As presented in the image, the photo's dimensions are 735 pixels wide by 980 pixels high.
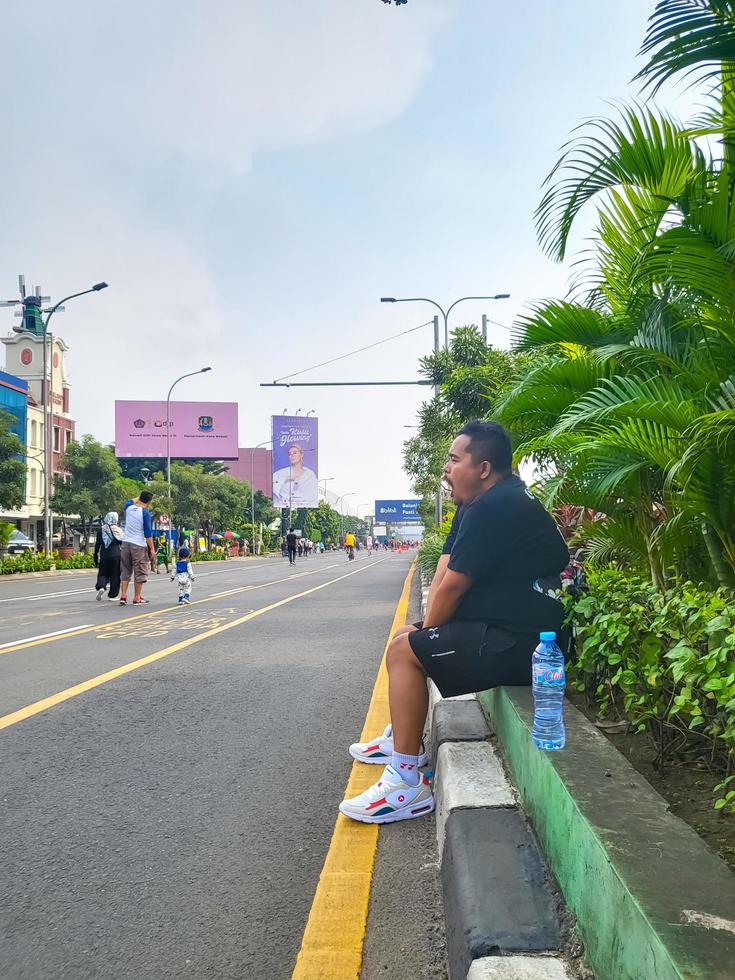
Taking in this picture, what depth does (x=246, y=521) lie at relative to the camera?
87.8m

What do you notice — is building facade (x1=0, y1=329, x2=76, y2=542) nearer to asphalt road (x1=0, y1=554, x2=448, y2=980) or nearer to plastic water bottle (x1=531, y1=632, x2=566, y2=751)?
asphalt road (x1=0, y1=554, x2=448, y2=980)

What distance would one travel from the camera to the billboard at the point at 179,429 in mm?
63500

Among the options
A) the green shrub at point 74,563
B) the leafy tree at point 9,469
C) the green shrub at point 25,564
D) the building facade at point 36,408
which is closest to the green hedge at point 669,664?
the green shrub at point 25,564

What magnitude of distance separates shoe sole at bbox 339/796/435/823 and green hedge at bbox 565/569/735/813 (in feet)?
2.48

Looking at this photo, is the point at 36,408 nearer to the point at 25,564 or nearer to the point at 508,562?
the point at 25,564

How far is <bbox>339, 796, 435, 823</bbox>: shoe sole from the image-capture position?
3217mm

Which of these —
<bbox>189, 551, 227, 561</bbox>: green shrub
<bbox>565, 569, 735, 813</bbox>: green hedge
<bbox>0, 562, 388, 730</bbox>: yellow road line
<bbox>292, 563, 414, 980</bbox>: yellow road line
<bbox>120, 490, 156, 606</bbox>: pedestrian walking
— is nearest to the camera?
<bbox>565, 569, 735, 813</bbox>: green hedge

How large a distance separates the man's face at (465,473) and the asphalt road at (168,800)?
1389 millimetres

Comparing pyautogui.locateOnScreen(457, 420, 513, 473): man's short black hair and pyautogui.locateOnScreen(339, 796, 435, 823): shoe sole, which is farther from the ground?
pyautogui.locateOnScreen(457, 420, 513, 473): man's short black hair

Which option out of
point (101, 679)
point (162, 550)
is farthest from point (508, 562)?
point (162, 550)

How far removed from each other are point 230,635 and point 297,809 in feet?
18.3

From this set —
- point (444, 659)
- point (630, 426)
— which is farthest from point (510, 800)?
point (630, 426)

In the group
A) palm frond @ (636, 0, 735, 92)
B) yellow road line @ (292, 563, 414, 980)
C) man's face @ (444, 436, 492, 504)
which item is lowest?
yellow road line @ (292, 563, 414, 980)

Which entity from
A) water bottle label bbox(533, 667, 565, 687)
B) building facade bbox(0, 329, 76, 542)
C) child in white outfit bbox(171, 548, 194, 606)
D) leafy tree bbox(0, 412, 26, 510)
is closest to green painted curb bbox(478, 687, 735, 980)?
water bottle label bbox(533, 667, 565, 687)
